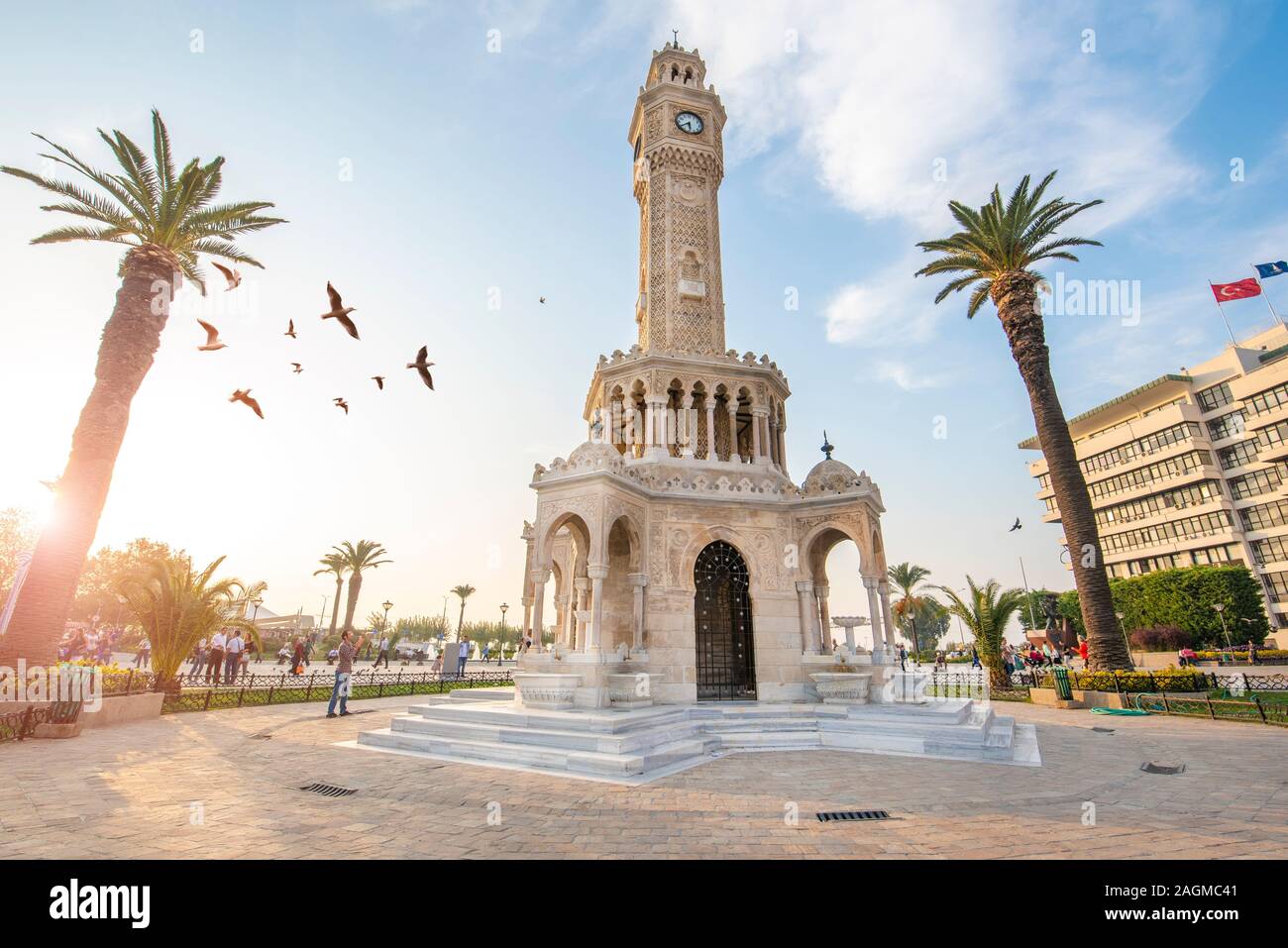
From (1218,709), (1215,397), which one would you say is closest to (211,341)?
(1218,709)

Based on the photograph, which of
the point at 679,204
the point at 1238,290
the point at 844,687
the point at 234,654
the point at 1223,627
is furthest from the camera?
the point at 1223,627

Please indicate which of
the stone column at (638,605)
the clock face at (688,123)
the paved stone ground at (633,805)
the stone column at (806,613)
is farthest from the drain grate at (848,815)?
the clock face at (688,123)

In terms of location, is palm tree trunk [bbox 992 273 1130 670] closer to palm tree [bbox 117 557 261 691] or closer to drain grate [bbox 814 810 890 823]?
drain grate [bbox 814 810 890 823]

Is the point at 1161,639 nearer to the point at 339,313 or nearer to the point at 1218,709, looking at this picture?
the point at 1218,709

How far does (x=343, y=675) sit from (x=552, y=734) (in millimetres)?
8426

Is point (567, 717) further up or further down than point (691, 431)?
further down

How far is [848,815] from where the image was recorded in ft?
20.8

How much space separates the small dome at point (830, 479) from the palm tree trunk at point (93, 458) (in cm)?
1950

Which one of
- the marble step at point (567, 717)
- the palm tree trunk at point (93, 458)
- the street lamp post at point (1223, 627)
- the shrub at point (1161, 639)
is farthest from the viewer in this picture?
the shrub at point (1161, 639)

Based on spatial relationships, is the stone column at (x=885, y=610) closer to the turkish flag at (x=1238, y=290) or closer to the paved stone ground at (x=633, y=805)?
the paved stone ground at (x=633, y=805)

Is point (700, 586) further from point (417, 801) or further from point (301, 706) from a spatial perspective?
point (301, 706)

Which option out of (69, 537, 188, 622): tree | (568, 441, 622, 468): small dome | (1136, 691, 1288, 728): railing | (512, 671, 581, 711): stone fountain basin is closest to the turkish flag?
(1136, 691, 1288, 728): railing

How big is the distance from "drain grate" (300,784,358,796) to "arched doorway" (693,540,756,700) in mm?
10011

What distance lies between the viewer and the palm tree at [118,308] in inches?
537
